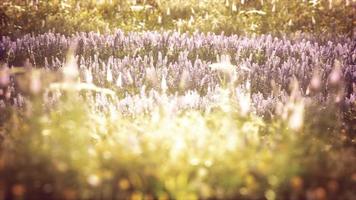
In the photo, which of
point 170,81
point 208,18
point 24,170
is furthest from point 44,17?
point 24,170

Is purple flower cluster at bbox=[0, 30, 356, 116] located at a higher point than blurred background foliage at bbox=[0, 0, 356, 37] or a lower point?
lower

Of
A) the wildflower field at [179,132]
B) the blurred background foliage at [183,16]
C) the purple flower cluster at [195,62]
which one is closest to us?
the wildflower field at [179,132]

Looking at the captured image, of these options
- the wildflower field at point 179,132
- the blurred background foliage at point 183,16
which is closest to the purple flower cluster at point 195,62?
the wildflower field at point 179,132

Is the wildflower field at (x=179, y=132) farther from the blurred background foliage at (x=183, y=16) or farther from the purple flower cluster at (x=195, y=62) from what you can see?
the blurred background foliage at (x=183, y=16)

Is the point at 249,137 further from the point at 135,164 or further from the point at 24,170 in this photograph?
the point at 24,170

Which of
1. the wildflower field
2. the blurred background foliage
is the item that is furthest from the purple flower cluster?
the blurred background foliage

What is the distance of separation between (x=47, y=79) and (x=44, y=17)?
16.4ft

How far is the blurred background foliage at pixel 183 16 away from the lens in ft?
26.7

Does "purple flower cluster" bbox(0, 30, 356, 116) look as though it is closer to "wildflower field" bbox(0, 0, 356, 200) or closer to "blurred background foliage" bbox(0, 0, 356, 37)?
"wildflower field" bbox(0, 0, 356, 200)

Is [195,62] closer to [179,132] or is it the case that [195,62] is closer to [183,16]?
[179,132]

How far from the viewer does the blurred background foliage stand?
26.7ft

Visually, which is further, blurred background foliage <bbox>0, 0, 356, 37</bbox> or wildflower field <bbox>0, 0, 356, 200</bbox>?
blurred background foliage <bbox>0, 0, 356, 37</bbox>

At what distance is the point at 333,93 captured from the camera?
15.0 ft

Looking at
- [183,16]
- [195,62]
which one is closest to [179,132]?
[195,62]
